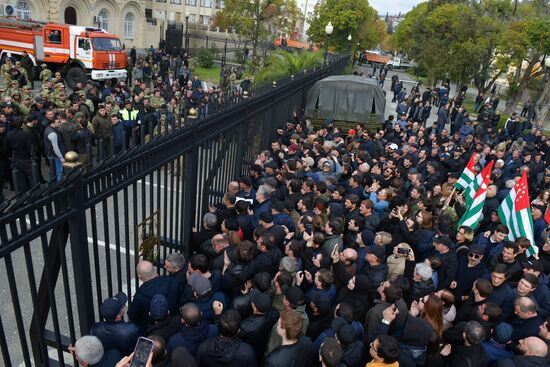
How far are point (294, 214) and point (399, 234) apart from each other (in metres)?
1.49

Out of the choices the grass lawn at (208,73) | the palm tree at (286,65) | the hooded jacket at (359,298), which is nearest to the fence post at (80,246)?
the hooded jacket at (359,298)

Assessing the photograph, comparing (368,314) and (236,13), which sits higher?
(236,13)

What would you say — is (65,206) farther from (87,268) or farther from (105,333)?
(105,333)

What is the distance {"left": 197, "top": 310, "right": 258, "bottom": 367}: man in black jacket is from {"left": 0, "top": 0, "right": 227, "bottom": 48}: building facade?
33215 millimetres

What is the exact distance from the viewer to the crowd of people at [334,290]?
3375mm

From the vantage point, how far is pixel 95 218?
3.19m

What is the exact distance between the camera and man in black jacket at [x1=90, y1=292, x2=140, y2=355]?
10.7 ft

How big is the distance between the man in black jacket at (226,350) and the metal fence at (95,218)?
3.39 feet

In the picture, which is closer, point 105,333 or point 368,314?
point 105,333

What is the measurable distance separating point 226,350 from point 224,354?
0.11 ft

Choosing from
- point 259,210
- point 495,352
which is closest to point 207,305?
point 259,210

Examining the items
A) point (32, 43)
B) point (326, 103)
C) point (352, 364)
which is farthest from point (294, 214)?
point (32, 43)

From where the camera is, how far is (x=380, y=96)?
13.6 m

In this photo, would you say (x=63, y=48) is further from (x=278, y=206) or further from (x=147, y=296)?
(x=147, y=296)
